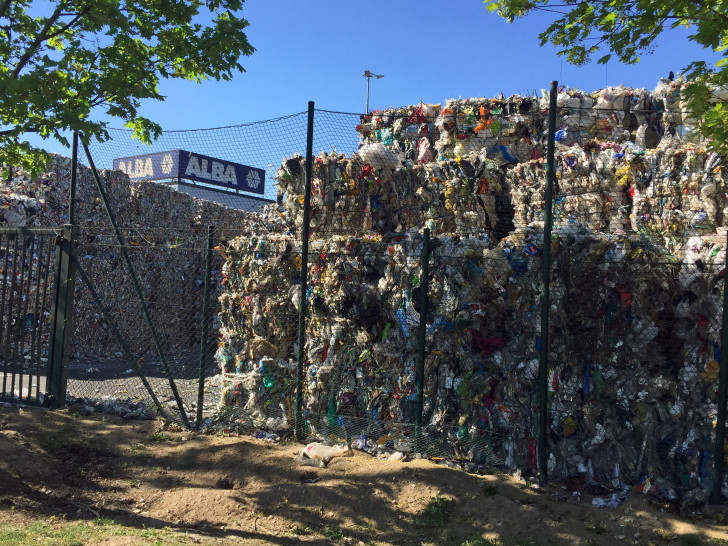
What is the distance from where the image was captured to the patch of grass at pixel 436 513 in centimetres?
424

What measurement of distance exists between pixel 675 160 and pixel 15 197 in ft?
31.5

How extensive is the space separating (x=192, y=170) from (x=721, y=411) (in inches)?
1071

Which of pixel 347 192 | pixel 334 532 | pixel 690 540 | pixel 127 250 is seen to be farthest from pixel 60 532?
pixel 127 250

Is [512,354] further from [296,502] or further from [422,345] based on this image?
[296,502]

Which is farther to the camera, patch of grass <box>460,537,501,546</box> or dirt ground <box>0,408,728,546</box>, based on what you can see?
dirt ground <box>0,408,728,546</box>

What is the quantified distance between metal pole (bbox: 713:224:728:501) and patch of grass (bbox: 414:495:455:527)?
1956 mm

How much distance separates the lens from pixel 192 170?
28.7 m

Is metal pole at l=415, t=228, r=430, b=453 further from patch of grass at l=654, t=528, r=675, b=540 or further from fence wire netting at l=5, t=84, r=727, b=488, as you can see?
patch of grass at l=654, t=528, r=675, b=540

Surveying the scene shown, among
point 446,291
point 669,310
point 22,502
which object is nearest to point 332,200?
point 446,291

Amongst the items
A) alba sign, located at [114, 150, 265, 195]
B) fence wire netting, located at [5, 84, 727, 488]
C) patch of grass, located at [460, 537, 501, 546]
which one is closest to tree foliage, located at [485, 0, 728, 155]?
fence wire netting, located at [5, 84, 727, 488]

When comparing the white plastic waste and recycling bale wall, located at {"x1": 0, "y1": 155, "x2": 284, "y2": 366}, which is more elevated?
recycling bale wall, located at {"x1": 0, "y1": 155, "x2": 284, "y2": 366}

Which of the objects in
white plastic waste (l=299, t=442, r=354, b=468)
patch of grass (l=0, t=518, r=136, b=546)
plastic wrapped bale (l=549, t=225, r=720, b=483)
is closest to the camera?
patch of grass (l=0, t=518, r=136, b=546)

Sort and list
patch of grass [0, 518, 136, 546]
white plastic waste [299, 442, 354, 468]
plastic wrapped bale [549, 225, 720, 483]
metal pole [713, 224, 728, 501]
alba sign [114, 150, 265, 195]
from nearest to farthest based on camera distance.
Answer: patch of grass [0, 518, 136, 546] → metal pole [713, 224, 728, 501] → plastic wrapped bale [549, 225, 720, 483] → white plastic waste [299, 442, 354, 468] → alba sign [114, 150, 265, 195]

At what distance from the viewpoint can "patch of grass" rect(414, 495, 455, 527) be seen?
424 cm
